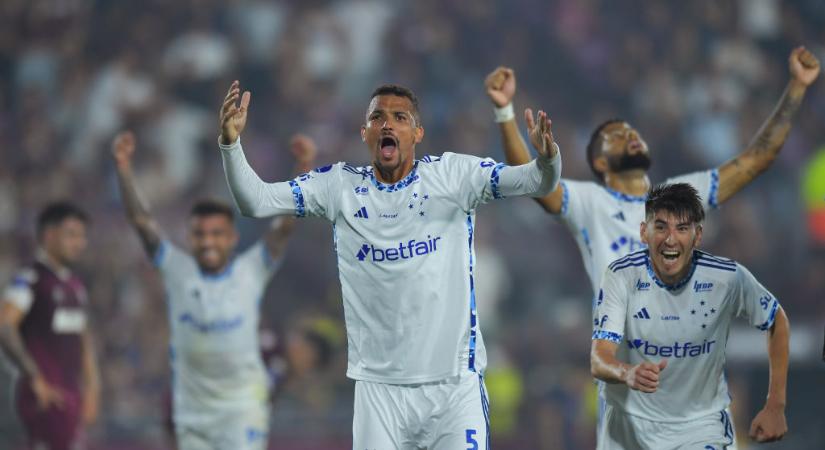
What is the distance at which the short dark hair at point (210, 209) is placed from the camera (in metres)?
7.75

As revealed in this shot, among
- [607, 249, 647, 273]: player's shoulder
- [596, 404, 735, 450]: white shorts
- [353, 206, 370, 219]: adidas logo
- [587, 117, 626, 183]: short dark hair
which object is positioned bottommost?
[596, 404, 735, 450]: white shorts

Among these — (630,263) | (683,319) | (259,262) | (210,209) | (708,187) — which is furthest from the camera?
(259,262)

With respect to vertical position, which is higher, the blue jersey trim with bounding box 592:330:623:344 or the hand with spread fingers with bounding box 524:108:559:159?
the hand with spread fingers with bounding box 524:108:559:159

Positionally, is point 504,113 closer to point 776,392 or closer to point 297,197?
point 297,197

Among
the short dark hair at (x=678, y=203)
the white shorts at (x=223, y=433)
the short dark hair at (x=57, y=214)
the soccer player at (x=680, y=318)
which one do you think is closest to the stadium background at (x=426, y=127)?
the short dark hair at (x=57, y=214)

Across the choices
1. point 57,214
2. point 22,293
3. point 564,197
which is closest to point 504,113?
point 564,197

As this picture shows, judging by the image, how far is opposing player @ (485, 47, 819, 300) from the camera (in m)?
6.37

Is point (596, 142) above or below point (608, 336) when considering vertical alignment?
above

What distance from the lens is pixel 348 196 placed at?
532 cm

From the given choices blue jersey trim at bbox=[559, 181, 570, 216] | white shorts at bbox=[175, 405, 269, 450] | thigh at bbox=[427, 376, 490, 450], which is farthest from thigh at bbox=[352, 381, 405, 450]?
white shorts at bbox=[175, 405, 269, 450]

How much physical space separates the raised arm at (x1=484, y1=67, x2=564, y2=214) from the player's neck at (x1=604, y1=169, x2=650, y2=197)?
0.36 m

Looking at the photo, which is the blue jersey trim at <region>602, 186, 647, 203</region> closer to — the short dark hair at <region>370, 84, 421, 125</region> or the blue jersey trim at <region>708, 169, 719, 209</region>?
the blue jersey trim at <region>708, 169, 719, 209</region>

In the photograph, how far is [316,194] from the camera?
211 inches

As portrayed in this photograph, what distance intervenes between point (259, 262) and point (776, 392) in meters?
4.05
